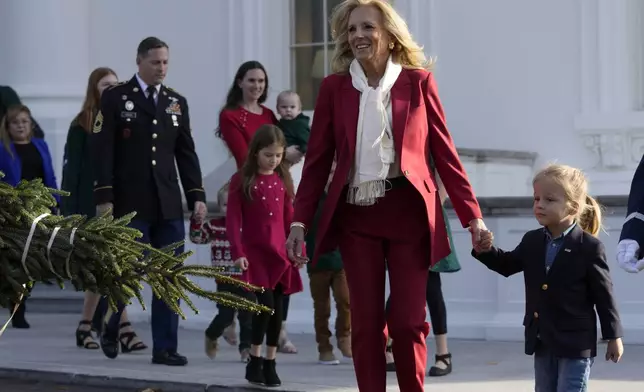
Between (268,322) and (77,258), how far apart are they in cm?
414

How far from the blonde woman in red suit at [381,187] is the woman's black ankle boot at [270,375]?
183 centimetres

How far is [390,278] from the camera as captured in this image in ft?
18.6

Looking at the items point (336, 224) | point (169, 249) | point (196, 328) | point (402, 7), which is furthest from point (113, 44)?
point (169, 249)

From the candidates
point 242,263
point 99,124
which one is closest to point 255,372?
point 242,263

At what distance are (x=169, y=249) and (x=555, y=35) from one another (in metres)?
8.96

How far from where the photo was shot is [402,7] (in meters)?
13.0

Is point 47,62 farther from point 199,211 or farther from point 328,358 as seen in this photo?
point 328,358

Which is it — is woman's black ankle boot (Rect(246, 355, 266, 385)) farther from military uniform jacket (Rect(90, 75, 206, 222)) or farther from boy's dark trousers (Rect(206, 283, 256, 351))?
military uniform jacket (Rect(90, 75, 206, 222))

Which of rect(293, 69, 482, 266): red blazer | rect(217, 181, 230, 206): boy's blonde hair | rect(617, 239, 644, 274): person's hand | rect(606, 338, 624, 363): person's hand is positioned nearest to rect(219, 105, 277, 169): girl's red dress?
rect(217, 181, 230, 206): boy's blonde hair

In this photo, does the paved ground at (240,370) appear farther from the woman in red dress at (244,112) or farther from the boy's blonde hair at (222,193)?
the woman in red dress at (244,112)

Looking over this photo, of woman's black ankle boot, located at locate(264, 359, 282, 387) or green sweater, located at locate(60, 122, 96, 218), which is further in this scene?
green sweater, located at locate(60, 122, 96, 218)

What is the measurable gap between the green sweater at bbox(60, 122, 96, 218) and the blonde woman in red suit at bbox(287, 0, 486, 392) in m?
4.01

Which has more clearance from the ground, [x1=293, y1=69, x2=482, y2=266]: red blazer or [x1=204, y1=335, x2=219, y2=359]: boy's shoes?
[x1=293, y1=69, x2=482, y2=266]: red blazer

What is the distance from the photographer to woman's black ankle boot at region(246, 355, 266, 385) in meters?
7.57
